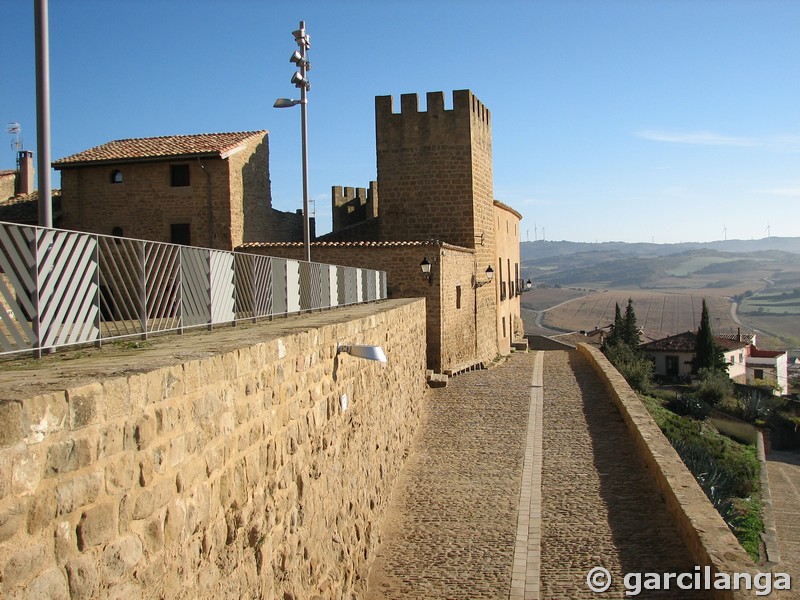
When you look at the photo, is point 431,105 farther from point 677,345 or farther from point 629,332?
point 677,345

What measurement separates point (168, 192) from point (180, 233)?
1243 millimetres

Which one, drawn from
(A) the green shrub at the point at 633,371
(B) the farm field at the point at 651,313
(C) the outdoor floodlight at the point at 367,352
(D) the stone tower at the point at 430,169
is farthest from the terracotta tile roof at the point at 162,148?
(B) the farm field at the point at 651,313

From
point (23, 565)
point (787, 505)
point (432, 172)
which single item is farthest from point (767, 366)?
point (23, 565)

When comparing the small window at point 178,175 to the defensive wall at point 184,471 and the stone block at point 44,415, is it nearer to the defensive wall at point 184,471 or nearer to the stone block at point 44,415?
the defensive wall at point 184,471

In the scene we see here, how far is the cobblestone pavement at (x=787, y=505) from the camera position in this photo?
1686 centimetres

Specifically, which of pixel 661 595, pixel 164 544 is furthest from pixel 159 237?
pixel 164 544

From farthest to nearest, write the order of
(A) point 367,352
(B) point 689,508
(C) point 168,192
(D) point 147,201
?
1. (D) point 147,201
2. (C) point 168,192
3. (B) point 689,508
4. (A) point 367,352

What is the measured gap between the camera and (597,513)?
959 cm

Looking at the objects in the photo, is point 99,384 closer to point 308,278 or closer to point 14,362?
point 14,362

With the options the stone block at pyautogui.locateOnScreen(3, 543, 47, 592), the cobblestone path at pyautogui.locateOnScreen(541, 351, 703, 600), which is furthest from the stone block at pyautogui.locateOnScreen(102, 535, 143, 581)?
the cobblestone path at pyautogui.locateOnScreen(541, 351, 703, 600)

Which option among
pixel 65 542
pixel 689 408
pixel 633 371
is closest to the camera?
pixel 65 542

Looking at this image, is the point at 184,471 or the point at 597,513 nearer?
the point at 184,471

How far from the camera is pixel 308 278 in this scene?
9.89m

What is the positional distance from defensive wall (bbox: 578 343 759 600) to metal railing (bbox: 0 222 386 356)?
5146mm
